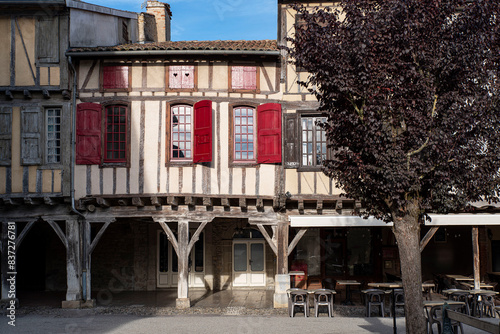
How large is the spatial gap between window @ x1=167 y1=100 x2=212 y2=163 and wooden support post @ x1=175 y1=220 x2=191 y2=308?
170cm

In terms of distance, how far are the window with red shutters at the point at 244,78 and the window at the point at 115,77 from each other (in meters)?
2.68

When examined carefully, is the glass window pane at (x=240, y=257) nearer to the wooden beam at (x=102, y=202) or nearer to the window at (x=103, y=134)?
the wooden beam at (x=102, y=202)

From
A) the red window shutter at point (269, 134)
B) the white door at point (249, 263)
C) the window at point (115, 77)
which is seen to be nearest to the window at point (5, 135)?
the window at point (115, 77)

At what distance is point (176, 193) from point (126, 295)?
4060 millimetres

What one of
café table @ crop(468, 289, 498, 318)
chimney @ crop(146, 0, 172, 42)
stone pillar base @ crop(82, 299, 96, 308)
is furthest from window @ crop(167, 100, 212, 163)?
café table @ crop(468, 289, 498, 318)

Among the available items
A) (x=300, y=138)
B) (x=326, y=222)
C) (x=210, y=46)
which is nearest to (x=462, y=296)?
(x=326, y=222)

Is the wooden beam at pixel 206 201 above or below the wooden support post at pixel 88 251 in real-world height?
above

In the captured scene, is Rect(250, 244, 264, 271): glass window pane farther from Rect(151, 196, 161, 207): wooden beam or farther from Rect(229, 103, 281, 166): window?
Rect(151, 196, 161, 207): wooden beam

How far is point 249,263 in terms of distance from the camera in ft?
53.8

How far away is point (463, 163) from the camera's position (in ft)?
24.6

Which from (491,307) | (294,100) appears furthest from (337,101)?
(491,307)

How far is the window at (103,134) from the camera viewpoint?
1323 cm

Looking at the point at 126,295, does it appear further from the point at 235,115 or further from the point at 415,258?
the point at 415,258

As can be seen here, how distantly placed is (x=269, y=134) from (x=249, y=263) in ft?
16.4
